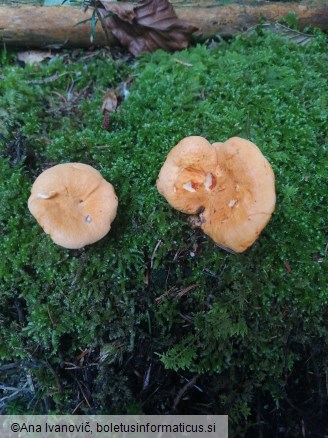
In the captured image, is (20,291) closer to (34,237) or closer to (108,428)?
(34,237)

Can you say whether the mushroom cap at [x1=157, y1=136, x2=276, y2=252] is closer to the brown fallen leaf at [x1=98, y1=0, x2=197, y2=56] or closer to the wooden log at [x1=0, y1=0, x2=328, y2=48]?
the brown fallen leaf at [x1=98, y1=0, x2=197, y2=56]

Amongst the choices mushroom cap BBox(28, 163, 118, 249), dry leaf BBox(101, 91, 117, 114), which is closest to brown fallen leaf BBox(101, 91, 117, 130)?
dry leaf BBox(101, 91, 117, 114)

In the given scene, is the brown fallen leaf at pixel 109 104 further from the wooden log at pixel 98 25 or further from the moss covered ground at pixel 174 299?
the wooden log at pixel 98 25

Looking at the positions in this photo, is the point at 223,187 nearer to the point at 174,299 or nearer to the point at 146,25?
the point at 174,299

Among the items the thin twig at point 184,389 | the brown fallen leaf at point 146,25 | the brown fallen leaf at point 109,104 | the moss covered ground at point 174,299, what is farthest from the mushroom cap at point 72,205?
the brown fallen leaf at point 146,25

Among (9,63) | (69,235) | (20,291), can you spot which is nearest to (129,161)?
(69,235)

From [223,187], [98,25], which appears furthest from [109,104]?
[223,187]
